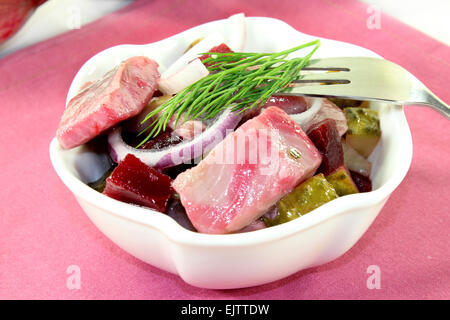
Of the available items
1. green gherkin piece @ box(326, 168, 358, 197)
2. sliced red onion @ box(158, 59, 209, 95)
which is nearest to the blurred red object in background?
sliced red onion @ box(158, 59, 209, 95)

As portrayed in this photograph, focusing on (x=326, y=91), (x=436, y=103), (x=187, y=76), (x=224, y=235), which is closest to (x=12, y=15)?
(x=187, y=76)

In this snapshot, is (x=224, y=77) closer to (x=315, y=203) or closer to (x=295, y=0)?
(x=315, y=203)

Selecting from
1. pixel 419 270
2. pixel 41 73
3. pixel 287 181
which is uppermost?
pixel 287 181

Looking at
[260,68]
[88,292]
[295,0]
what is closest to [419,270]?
[260,68]

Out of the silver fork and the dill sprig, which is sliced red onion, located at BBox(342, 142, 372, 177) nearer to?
the silver fork

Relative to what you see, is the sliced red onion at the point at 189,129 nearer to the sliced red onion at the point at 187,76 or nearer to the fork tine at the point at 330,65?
the sliced red onion at the point at 187,76
